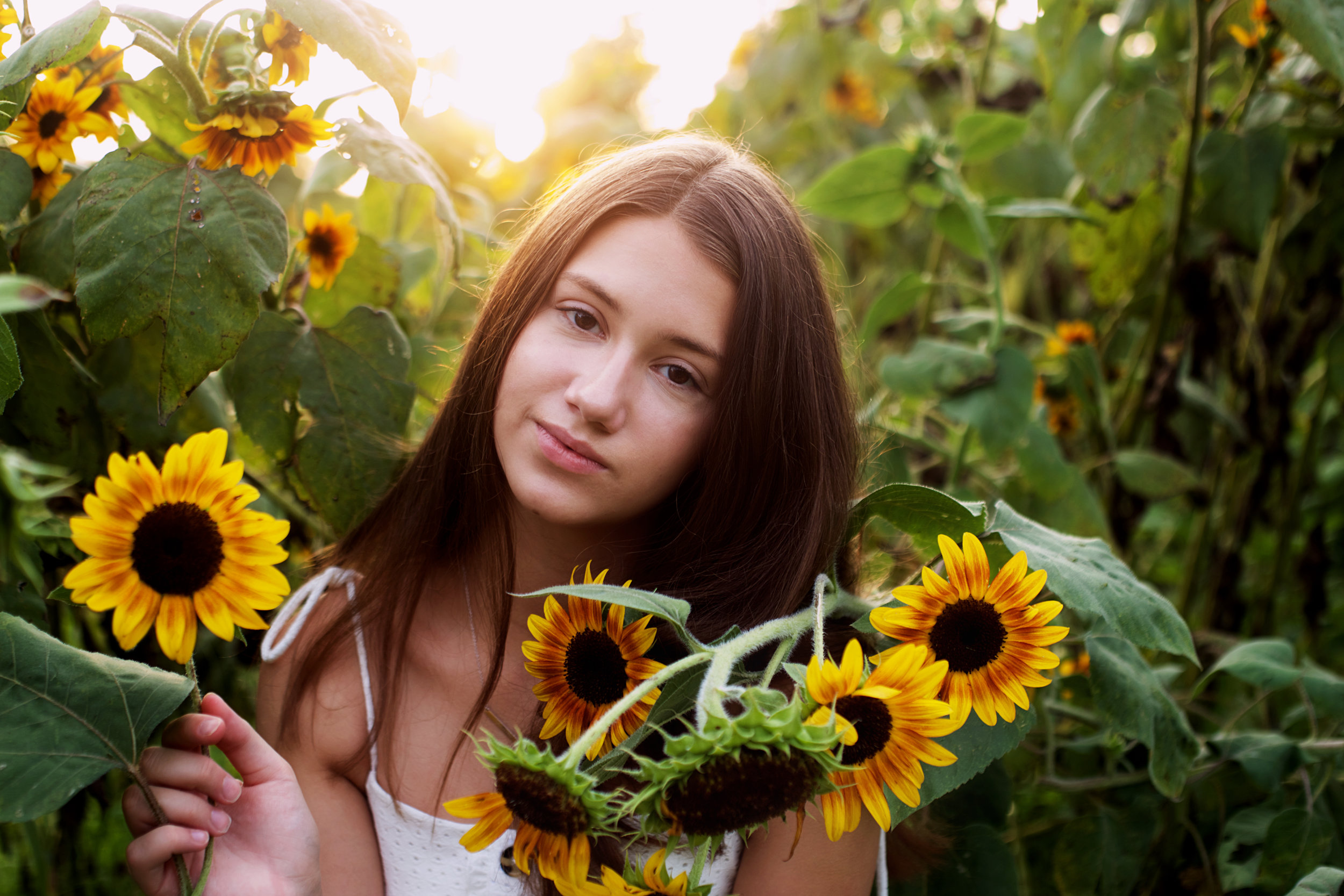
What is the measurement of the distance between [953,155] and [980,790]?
2.58 ft

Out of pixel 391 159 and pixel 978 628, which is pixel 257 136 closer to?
pixel 391 159

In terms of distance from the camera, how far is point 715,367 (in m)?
0.84

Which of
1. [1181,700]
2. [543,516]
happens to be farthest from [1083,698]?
[543,516]

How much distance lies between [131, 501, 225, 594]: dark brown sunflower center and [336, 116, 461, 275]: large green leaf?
353mm

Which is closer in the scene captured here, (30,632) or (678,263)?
(30,632)

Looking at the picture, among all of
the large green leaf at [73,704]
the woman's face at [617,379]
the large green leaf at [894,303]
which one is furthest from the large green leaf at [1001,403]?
the large green leaf at [73,704]

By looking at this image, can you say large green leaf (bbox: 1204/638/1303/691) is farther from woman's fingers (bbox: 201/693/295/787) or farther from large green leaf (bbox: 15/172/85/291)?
large green leaf (bbox: 15/172/85/291)

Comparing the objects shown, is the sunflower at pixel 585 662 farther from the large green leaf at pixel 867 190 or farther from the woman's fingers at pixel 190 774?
the large green leaf at pixel 867 190

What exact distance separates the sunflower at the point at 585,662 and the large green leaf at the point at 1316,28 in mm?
869

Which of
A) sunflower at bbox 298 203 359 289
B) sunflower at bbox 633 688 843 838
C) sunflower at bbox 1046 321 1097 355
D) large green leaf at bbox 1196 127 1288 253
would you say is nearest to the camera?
sunflower at bbox 633 688 843 838

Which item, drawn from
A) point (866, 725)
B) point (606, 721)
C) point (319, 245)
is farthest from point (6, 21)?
point (866, 725)

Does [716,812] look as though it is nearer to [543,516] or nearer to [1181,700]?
[543,516]

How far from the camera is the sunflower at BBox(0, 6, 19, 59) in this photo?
76 centimetres

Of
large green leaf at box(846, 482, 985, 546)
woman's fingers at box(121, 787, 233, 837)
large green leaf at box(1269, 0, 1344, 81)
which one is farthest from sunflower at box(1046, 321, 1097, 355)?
woman's fingers at box(121, 787, 233, 837)
